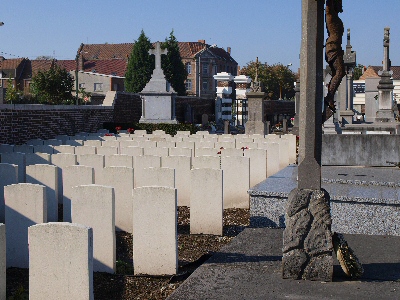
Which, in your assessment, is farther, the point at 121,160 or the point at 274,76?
the point at 274,76

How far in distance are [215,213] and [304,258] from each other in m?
3.19

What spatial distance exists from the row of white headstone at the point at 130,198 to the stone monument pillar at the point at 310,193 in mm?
1506

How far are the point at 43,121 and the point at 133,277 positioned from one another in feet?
47.4

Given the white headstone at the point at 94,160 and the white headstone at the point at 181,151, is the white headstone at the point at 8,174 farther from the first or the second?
the white headstone at the point at 181,151

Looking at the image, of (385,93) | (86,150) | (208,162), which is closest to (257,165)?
(208,162)

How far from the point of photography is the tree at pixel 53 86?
49.6 m

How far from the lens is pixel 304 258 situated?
18.5 feet

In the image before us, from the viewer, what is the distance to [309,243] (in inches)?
223

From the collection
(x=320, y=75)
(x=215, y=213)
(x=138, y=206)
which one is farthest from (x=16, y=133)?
(x=320, y=75)

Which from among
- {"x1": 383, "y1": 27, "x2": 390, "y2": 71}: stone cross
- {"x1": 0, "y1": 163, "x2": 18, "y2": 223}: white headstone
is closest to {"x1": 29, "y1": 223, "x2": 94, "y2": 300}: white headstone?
{"x1": 0, "y1": 163, "x2": 18, "y2": 223}: white headstone

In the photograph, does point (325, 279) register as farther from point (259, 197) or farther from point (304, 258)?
point (259, 197)

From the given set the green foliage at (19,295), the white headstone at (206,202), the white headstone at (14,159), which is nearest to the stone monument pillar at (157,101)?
the white headstone at (14,159)

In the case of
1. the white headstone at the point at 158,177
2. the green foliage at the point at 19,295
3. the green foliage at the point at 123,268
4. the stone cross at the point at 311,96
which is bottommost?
the green foliage at the point at 123,268

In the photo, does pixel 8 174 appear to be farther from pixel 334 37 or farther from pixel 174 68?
pixel 174 68
